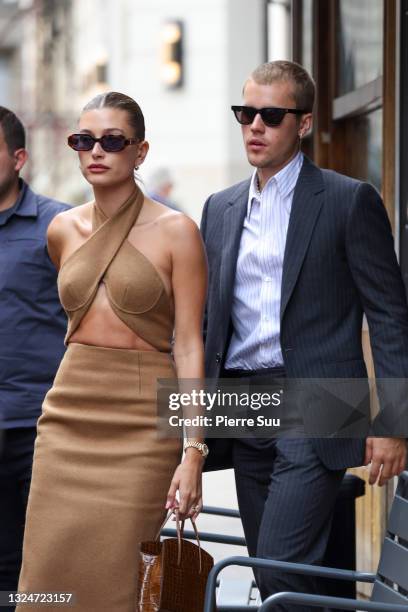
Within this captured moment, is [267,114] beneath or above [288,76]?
beneath

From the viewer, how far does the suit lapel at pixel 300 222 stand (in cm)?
475

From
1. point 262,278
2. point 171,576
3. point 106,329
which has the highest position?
point 262,278

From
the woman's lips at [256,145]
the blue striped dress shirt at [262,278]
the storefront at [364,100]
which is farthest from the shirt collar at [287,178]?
the storefront at [364,100]

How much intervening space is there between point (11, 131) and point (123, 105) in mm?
1297

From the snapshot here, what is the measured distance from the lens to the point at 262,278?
485cm

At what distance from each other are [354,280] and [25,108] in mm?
43005

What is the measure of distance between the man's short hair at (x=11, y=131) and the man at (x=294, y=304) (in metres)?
1.13

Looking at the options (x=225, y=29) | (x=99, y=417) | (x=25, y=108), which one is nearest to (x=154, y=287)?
(x=99, y=417)

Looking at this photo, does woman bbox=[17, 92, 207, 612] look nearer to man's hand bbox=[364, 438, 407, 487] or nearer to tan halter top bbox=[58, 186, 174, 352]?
tan halter top bbox=[58, 186, 174, 352]

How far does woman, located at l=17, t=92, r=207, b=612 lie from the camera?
4.43 m

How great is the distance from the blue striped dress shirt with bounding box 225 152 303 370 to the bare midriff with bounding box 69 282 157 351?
459 mm
